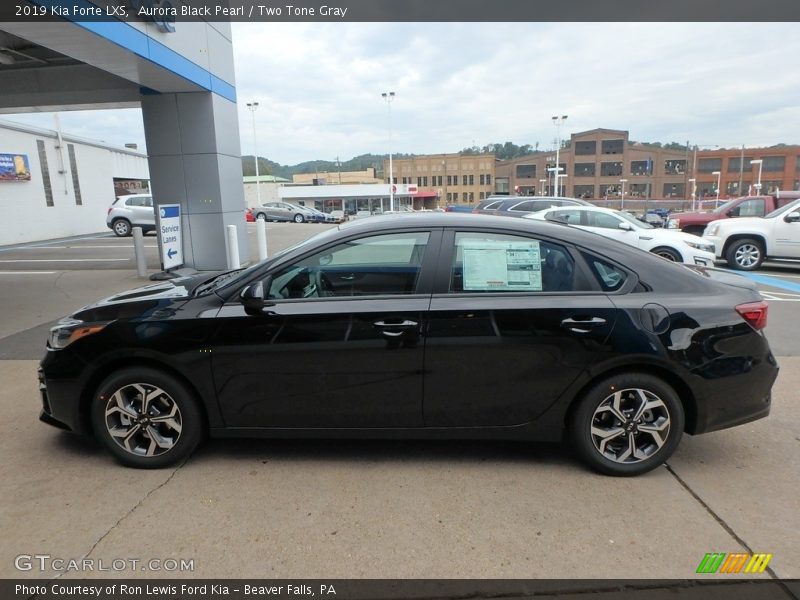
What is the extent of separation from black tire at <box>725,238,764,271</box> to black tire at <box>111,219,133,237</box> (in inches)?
826

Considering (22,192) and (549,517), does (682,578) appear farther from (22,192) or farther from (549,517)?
(22,192)

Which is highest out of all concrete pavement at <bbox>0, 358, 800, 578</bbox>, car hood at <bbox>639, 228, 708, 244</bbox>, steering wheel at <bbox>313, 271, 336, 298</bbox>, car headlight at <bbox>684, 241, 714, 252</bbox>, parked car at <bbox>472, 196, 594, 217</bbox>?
parked car at <bbox>472, 196, 594, 217</bbox>

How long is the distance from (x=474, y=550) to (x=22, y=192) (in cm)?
2273

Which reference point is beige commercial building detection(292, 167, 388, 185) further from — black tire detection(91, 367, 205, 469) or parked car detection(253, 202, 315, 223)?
black tire detection(91, 367, 205, 469)

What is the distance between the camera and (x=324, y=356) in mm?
3123

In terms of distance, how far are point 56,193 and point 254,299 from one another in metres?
23.1

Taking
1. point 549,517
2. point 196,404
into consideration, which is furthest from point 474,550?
point 196,404

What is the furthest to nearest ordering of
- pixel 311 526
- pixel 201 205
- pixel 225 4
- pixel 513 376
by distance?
1. pixel 201 205
2. pixel 225 4
3. pixel 513 376
4. pixel 311 526

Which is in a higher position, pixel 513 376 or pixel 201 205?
pixel 201 205

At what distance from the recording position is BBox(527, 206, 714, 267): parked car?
1016 centimetres

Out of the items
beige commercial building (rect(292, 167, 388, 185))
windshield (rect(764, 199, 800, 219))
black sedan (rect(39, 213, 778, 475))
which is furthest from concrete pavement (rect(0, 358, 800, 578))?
beige commercial building (rect(292, 167, 388, 185))

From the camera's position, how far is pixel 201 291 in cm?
342

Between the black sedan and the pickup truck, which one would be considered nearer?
the black sedan

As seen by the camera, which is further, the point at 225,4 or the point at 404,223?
the point at 225,4
